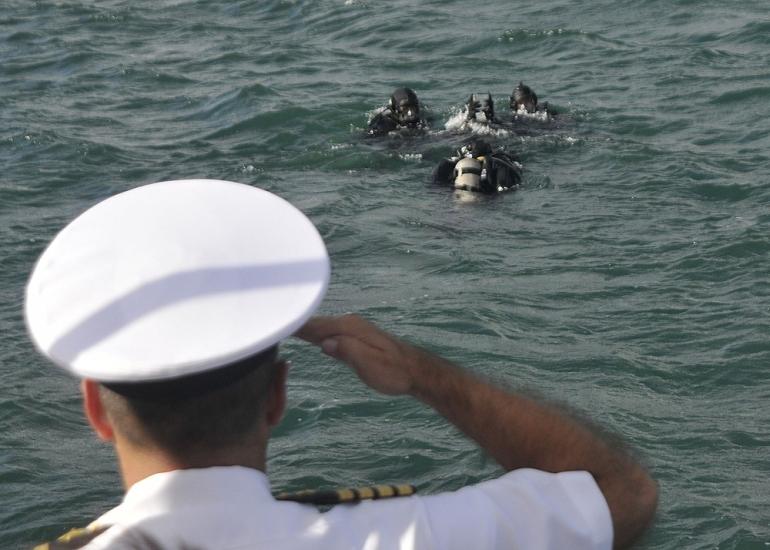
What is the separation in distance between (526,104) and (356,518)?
9.58 m

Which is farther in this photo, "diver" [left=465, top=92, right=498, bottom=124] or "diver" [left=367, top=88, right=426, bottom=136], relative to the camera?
"diver" [left=367, top=88, right=426, bottom=136]

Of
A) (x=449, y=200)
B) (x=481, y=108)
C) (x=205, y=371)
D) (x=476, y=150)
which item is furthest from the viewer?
(x=481, y=108)

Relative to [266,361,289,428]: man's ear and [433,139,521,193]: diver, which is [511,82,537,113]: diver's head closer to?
[433,139,521,193]: diver

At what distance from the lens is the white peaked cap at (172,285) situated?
1512 millimetres

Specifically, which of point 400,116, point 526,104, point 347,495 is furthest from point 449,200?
point 347,495

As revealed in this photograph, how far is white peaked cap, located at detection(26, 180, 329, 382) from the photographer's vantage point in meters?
1.51

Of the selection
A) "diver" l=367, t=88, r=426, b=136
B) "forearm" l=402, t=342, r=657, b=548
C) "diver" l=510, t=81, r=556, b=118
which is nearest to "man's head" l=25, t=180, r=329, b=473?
"forearm" l=402, t=342, r=657, b=548

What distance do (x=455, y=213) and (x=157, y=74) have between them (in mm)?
5557

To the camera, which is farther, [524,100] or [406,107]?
[524,100]

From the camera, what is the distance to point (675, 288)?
24.2 ft

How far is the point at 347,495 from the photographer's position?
1722mm

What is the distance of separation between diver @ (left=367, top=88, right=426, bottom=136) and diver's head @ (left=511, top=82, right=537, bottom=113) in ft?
2.65

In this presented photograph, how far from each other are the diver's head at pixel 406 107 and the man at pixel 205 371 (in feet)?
30.4

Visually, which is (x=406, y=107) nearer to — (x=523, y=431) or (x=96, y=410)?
(x=523, y=431)
